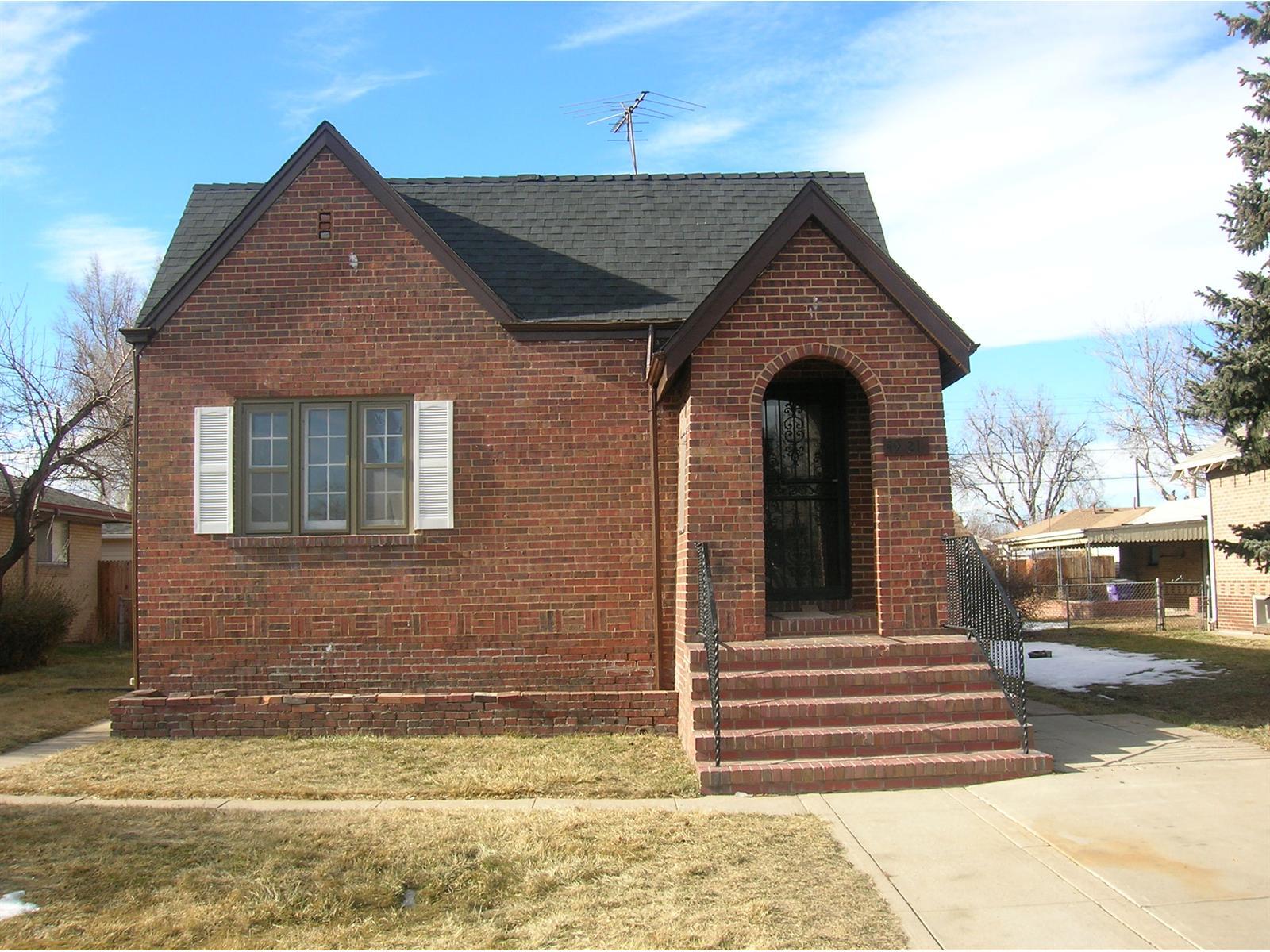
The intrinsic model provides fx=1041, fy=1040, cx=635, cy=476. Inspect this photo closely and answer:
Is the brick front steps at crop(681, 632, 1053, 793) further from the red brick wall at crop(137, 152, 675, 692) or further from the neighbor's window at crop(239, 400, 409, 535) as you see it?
the neighbor's window at crop(239, 400, 409, 535)

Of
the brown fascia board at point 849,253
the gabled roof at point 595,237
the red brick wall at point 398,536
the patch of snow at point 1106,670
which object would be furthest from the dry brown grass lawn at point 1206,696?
the red brick wall at point 398,536

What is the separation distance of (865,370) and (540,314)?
3.33 metres

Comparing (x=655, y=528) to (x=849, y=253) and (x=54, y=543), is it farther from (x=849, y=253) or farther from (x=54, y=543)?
(x=54, y=543)

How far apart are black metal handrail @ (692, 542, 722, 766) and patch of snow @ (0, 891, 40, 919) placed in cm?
438

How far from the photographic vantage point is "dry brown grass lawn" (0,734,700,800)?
25.2 ft

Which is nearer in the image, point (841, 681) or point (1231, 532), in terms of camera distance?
point (841, 681)

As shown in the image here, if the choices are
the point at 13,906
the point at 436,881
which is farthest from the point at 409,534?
the point at 13,906

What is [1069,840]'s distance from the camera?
20.2ft

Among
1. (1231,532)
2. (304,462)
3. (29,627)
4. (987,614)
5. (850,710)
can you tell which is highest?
(304,462)

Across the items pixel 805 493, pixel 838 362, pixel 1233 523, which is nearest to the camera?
pixel 838 362

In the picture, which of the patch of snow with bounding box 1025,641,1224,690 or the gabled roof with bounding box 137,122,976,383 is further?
the patch of snow with bounding box 1025,641,1224,690

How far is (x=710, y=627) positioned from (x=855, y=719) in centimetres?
132

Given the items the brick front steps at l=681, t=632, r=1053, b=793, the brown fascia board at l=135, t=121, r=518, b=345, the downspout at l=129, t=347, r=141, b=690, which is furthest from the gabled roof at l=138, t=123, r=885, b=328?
→ the brick front steps at l=681, t=632, r=1053, b=793

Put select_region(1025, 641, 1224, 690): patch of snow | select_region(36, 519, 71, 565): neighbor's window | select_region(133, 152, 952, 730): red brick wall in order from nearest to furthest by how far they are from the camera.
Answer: select_region(133, 152, 952, 730): red brick wall < select_region(1025, 641, 1224, 690): patch of snow < select_region(36, 519, 71, 565): neighbor's window
